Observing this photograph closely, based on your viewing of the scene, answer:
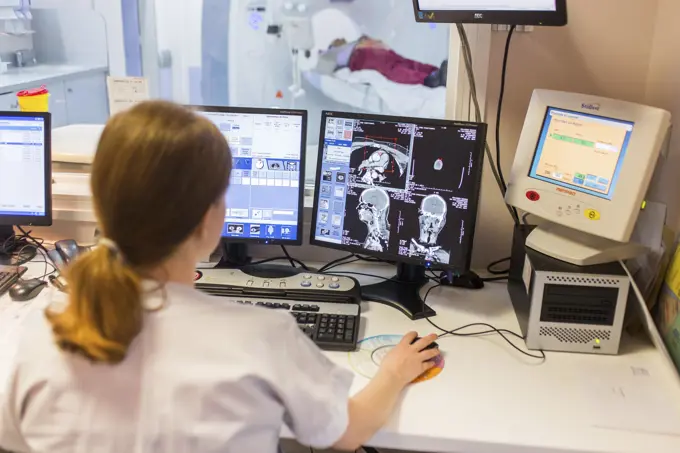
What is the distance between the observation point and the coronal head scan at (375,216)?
1.54 metres

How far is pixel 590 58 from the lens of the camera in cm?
165

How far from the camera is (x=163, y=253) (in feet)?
2.77

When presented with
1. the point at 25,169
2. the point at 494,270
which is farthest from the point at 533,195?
the point at 25,169

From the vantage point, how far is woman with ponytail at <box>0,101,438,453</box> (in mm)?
785

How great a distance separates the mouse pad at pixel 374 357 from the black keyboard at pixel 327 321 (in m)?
0.03

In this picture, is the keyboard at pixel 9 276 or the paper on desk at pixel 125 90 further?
the paper on desk at pixel 125 90

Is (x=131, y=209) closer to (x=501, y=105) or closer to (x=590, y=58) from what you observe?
(x=501, y=105)

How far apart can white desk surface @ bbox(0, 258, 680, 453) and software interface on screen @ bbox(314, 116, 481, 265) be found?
192mm

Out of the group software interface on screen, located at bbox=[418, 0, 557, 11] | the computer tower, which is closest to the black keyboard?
the computer tower

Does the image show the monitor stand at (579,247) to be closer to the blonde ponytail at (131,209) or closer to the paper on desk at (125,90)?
the blonde ponytail at (131,209)

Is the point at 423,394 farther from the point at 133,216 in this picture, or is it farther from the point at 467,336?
the point at 133,216

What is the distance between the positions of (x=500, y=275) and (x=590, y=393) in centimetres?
57

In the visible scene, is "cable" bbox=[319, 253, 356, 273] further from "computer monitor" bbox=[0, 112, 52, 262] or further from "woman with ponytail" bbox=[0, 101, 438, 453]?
"woman with ponytail" bbox=[0, 101, 438, 453]

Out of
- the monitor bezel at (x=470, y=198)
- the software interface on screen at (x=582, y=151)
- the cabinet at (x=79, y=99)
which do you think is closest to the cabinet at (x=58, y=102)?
the cabinet at (x=79, y=99)
